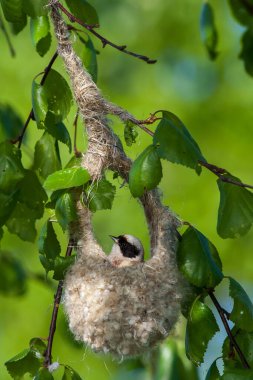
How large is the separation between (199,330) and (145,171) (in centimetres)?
55

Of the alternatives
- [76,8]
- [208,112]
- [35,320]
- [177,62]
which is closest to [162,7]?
[177,62]

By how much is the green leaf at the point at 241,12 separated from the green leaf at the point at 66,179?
5.74 ft

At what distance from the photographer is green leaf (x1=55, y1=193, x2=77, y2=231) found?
2906 millimetres

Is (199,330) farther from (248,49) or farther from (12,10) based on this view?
(248,49)

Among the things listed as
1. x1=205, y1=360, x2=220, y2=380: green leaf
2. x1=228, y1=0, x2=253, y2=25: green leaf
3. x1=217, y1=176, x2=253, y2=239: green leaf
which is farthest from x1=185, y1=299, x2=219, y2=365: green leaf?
x1=228, y1=0, x2=253, y2=25: green leaf

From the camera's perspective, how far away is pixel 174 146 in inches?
105

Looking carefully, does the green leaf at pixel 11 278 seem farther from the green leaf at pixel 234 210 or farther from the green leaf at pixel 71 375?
the green leaf at pixel 234 210

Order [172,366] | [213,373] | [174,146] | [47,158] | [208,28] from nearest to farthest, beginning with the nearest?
[174,146] → [213,373] → [47,158] → [172,366] → [208,28]

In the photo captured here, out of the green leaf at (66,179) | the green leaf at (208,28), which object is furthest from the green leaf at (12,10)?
the green leaf at (208,28)

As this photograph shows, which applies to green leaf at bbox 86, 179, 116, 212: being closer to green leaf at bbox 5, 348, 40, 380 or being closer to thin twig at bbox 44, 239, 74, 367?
thin twig at bbox 44, 239, 74, 367

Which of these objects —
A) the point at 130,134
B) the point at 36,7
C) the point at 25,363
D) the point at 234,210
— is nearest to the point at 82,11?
the point at 36,7

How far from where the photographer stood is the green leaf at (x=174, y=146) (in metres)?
2.66

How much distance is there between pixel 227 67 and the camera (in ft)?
26.5

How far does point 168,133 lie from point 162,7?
5.58 metres
